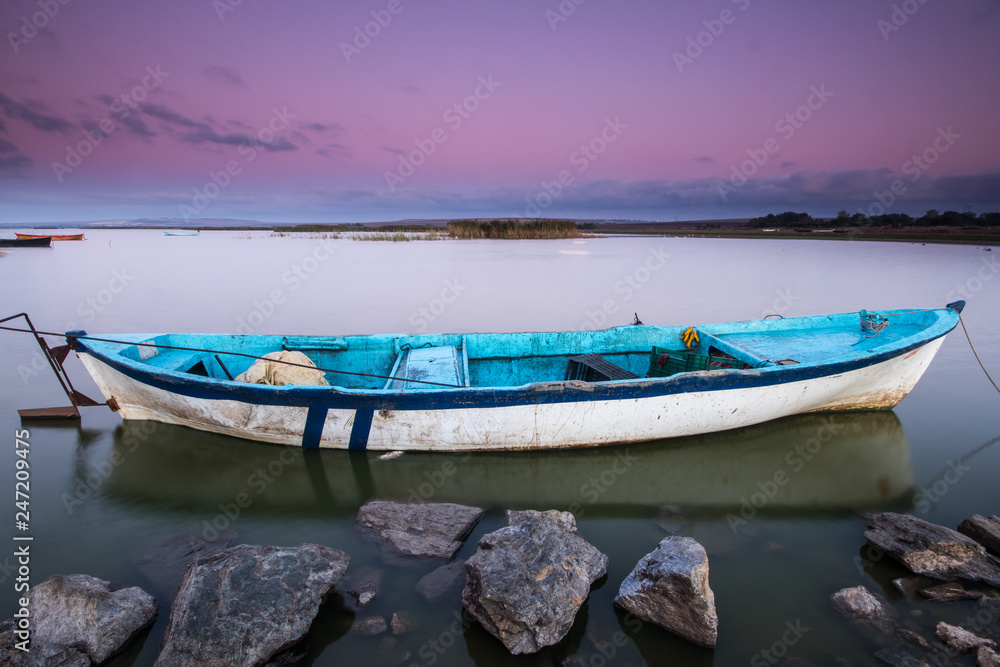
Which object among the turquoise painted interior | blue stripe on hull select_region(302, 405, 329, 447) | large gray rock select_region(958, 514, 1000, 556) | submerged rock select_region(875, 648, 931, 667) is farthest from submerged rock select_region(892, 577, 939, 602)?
blue stripe on hull select_region(302, 405, 329, 447)

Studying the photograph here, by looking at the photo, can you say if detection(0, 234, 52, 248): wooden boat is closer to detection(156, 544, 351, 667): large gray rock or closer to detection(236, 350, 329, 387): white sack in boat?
detection(236, 350, 329, 387): white sack in boat

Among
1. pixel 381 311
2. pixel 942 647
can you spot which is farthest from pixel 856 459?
pixel 381 311

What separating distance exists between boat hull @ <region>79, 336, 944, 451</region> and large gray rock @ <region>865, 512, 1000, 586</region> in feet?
6.48

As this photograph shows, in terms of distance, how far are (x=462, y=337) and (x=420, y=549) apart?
376 centimetres

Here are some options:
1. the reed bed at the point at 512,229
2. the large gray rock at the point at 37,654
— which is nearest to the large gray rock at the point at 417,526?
the large gray rock at the point at 37,654

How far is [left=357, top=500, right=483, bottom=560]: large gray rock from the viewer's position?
421 cm

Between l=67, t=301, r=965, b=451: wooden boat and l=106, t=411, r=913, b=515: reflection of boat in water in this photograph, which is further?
l=67, t=301, r=965, b=451: wooden boat

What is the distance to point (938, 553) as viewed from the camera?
3.90 m

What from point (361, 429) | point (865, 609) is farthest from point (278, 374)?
point (865, 609)

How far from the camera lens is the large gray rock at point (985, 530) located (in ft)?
13.6

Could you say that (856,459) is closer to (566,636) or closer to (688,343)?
(688,343)

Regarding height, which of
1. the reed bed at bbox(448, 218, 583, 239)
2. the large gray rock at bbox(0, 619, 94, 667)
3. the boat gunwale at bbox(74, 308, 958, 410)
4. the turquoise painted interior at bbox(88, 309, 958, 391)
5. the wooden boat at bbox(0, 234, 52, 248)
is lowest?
the large gray rock at bbox(0, 619, 94, 667)

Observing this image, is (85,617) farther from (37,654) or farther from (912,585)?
(912,585)

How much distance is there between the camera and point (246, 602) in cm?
323
